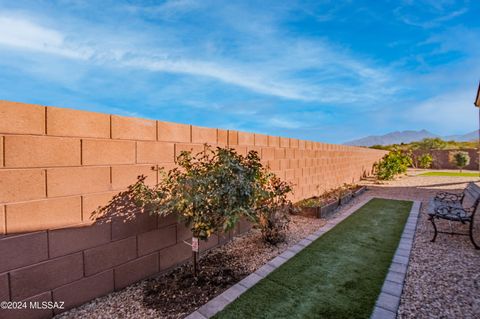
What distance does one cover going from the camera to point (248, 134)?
457 cm

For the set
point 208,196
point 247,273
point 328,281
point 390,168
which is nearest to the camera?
point 208,196

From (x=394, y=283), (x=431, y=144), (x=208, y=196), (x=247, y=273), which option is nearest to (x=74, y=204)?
(x=208, y=196)

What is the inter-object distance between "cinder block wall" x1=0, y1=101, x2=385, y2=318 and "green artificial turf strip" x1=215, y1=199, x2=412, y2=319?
4.19ft

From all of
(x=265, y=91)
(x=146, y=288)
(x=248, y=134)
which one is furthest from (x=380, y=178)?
(x=146, y=288)

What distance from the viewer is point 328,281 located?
2.71m

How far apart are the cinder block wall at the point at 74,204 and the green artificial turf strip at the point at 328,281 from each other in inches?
50.2

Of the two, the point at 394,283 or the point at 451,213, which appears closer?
the point at 394,283

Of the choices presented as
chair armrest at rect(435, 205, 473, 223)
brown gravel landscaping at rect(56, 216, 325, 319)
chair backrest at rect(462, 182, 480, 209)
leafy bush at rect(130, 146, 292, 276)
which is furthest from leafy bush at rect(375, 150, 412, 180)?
leafy bush at rect(130, 146, 292, 276)

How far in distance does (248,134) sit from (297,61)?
246 inches

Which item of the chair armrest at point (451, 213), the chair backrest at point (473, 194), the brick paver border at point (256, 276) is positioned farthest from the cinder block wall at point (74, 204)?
the chair backrest at point (473, 194)

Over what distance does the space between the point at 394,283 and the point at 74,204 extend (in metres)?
3.59

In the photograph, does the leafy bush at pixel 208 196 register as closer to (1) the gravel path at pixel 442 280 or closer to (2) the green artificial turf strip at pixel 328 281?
(2) the green artificial turf strip at pixel 328 281

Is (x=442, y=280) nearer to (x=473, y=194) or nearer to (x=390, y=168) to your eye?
(x=473, y=194)

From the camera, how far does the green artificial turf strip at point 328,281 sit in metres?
2.18
